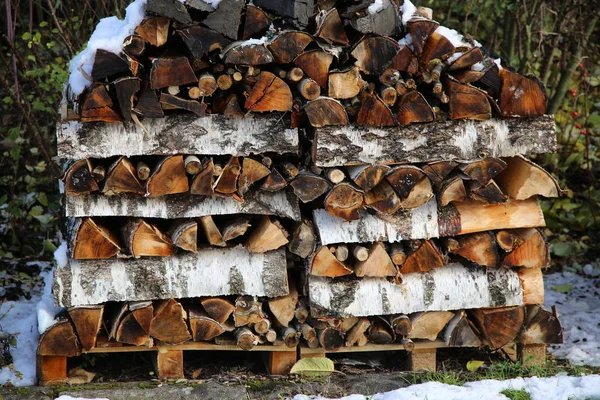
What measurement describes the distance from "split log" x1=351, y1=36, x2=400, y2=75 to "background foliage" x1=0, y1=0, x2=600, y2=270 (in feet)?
7.50

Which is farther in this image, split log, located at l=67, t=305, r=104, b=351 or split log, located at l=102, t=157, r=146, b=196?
split log, located at l=67, t=305, r=104, b=351

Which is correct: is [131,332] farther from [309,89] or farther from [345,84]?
[345,84]

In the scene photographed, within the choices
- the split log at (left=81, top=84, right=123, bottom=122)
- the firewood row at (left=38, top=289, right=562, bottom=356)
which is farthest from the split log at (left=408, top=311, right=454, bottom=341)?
the split log at (left=81, top=84, right=123, bottom=122)

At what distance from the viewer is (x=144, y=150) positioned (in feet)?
12.2

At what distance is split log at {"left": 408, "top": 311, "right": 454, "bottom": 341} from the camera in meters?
4.10

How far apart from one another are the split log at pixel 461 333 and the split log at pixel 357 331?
1.40 feet

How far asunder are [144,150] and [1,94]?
3.30 meters

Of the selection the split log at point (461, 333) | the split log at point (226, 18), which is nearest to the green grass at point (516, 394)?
the split log at point (461, 333)

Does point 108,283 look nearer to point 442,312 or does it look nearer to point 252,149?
point 252,149

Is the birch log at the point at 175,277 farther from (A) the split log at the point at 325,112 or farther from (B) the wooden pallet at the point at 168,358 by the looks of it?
(A) the split log at the point at 325,112

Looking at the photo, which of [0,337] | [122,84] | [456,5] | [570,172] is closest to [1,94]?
[0,337]

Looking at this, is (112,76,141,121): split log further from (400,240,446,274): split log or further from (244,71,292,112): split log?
(400,240,446,274): split log

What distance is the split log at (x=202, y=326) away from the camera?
3.95m

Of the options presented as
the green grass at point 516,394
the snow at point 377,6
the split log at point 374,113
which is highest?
the snow at point 377,6
